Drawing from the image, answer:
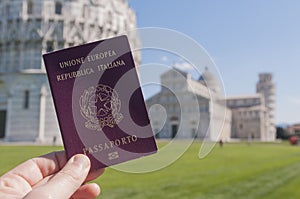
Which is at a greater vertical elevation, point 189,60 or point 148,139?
point 189,60

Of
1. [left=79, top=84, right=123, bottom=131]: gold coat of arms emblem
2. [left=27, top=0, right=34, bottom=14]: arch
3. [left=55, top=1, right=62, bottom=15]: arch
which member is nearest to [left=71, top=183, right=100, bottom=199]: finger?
[left=79, top=84, right=123, bottom=131]: gold coat of arms emblem

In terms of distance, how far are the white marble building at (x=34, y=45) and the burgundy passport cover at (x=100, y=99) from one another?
109 feet

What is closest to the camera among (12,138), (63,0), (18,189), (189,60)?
(18,189)

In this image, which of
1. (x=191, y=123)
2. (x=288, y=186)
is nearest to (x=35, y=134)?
(x=288, y=186)

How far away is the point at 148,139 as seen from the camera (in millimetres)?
1726

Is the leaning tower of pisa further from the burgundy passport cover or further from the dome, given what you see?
the burgundy passport cover

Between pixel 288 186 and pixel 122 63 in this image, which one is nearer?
pixel 122 63

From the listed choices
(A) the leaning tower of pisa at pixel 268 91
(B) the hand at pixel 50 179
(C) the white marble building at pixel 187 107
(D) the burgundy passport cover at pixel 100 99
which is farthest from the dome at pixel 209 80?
(A) the leaning tower of pisa at pixel 268 91

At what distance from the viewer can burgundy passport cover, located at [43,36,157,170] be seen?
68.6 inches

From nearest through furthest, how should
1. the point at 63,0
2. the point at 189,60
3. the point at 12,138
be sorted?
the point at 189,60 < the point at 12,138 < the point at 63,0

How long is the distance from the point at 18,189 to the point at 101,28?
3966 centimetres

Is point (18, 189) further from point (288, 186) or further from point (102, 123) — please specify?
point (288, 186)

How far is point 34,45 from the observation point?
124ft

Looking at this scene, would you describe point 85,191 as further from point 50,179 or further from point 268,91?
point 268,91
